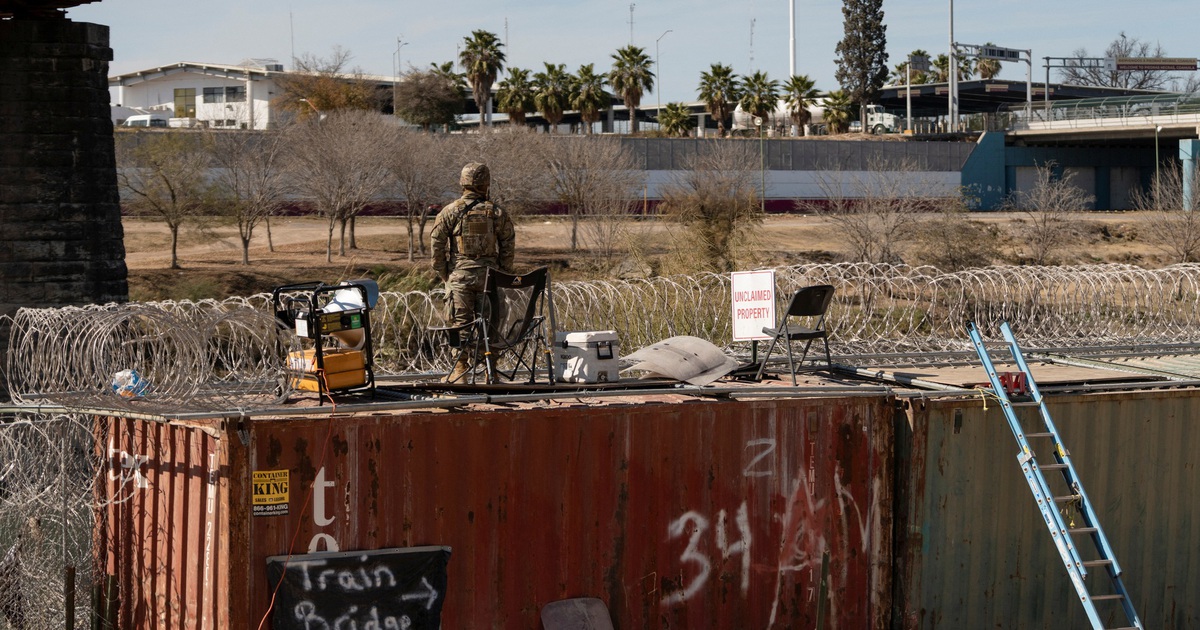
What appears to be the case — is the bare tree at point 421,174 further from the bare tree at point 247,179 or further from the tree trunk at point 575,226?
the tree trunk at point 575,226

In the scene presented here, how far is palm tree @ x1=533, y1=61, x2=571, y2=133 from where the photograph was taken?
3073 inches

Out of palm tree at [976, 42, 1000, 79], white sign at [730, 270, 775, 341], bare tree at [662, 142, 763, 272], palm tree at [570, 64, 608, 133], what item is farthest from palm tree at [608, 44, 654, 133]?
white sign at [730, 270, 775, 341]

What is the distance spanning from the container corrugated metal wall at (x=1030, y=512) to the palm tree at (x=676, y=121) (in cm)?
6854

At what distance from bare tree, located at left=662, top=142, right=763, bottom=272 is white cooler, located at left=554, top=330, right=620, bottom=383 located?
2864 centimetres

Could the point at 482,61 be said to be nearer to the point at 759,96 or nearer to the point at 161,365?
the point at 759,96

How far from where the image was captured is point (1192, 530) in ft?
37.3

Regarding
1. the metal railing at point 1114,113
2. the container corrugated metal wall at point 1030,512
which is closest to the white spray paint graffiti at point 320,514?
the container corrugated metal wall at point 1030,512

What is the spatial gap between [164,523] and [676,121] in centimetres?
7099

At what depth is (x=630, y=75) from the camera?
3310 inches

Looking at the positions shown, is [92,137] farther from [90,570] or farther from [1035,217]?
[1035,217]

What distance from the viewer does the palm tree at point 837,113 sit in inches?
3447

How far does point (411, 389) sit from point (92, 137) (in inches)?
467

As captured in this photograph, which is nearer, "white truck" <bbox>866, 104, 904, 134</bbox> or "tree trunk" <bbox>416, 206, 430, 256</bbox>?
"tree trunk" <bbox>416, 206, 430, 256</bbox>

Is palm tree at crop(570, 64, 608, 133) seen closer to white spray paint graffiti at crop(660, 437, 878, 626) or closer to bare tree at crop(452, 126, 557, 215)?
bare tree at crop(452, 126, 557, 215)
